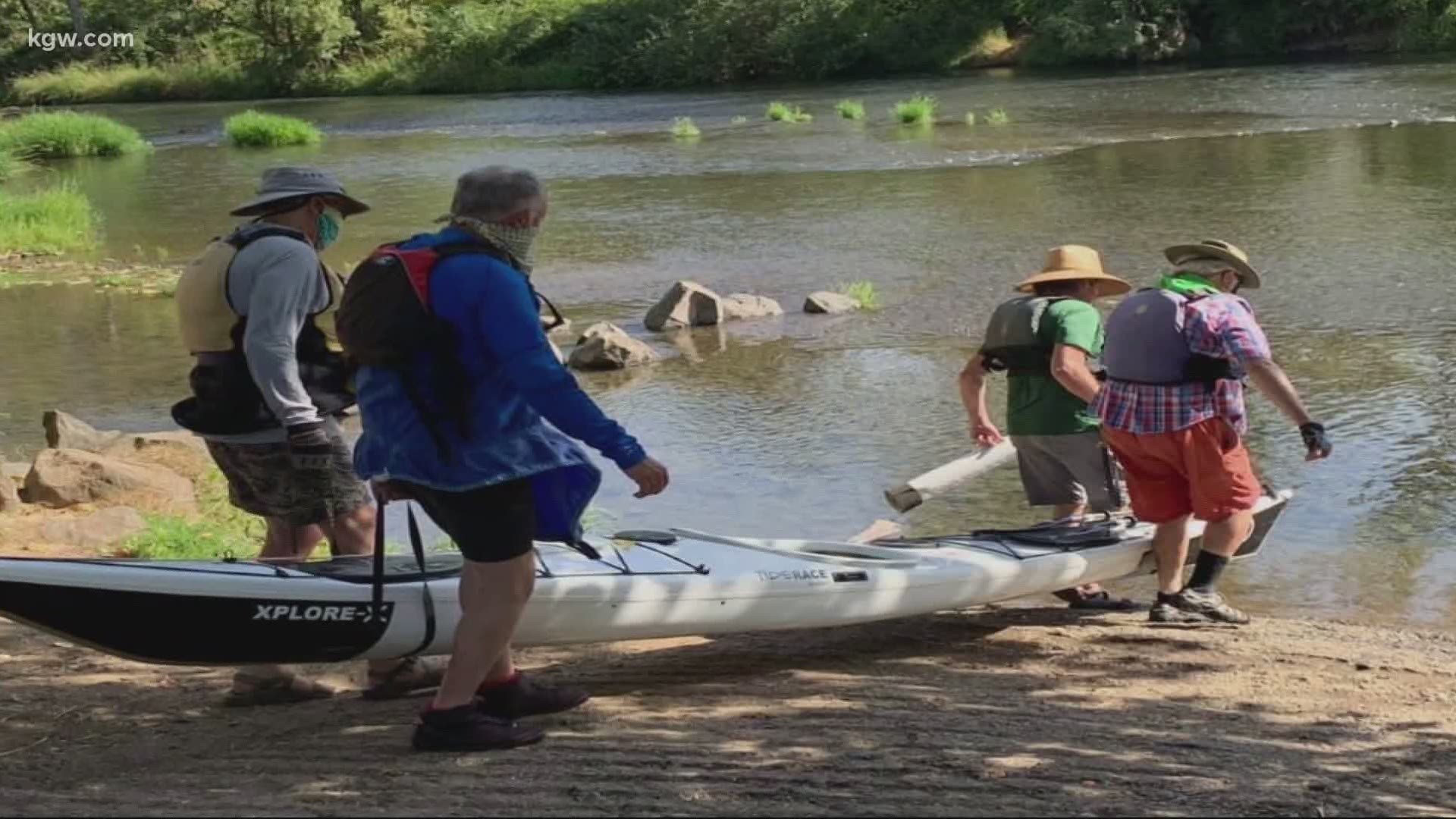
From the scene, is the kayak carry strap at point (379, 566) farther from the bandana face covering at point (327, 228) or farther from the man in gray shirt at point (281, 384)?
the bandana face covering at point (327, 228)

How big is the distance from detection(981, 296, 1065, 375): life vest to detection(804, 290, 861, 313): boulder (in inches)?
306

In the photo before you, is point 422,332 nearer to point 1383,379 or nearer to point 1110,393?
point 1110,393

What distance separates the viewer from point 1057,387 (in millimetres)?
6461

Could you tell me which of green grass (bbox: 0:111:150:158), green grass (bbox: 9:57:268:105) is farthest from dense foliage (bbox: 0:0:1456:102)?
green grass (bbox: 0:111:150:158)

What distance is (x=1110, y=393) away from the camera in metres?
6.09

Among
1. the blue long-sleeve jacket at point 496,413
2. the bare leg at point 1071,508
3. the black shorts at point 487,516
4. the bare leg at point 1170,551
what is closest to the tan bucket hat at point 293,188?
the blue long-sleeve jacket at point 496,413

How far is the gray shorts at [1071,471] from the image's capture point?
21.5 feet

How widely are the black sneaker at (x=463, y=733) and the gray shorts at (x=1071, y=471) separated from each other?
2808mm

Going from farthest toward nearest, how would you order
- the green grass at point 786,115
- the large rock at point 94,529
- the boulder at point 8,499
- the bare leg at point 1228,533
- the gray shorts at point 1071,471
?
the green grass at point 786,115
the boulder at point 8,499
the large rock at point 94,529
the gray shorts at point 1071,471
the bare leg at point 1228,533

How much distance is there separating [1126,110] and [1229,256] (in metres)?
26.8

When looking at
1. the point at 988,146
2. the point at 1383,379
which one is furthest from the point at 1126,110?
the point at 1383,379

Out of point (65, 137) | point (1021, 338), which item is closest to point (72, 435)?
point (1021, 338)

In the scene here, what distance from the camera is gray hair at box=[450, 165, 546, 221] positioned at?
4320mm

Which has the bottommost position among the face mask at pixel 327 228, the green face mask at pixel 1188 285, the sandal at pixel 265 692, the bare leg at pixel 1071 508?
the bare leg at pixel 1071 508
